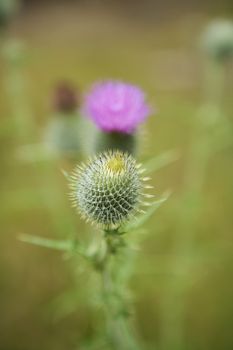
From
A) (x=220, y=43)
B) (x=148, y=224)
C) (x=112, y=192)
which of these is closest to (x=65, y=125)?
(x=148, y=224)

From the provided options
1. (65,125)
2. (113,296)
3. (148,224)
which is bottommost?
(113,296)

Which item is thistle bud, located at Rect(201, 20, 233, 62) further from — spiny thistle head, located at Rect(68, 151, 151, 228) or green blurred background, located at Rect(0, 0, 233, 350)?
spiny thistle head, located at Rect(68, 151, 151, 228)

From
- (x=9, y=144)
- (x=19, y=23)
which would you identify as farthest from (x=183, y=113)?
(x=19, y=23)

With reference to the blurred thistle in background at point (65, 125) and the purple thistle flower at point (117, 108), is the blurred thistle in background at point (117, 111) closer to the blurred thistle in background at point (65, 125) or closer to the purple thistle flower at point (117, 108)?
the purple thistle flower at point (117, 108)

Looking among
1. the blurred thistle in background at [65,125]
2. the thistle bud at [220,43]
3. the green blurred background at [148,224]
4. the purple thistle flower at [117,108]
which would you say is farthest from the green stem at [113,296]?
the thistle bud at [220,43]

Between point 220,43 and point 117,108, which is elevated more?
point 220,43

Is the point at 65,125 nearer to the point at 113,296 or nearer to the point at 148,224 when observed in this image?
the point at 148,224
